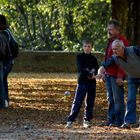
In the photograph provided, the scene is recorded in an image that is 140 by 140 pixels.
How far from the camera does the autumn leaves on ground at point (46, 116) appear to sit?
28.3ft

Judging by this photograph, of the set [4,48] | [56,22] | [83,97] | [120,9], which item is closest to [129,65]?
[83,97]

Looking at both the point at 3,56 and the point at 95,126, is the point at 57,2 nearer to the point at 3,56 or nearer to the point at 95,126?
the point at 3,56

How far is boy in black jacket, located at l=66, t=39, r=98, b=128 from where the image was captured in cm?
941

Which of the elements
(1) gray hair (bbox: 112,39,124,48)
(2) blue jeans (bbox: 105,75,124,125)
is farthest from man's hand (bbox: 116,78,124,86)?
(1) gray hair (bbox: 112,39,124,48)

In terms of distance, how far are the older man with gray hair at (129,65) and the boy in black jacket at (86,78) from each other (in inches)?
9.7

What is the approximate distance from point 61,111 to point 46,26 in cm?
2535

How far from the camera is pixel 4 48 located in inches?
462

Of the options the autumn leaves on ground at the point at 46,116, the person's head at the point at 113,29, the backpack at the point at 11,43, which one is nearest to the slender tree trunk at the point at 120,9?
the autumn leaves on ground at the point at 46,116

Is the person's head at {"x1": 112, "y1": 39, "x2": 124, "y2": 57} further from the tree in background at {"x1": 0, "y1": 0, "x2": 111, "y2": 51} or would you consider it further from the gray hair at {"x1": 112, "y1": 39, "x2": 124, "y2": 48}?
the tree in background at {"x1": 0, "y1": 0, "x2": 111, "y2": 51}

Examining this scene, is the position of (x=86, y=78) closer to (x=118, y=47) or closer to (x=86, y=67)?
(x=86, y=67)

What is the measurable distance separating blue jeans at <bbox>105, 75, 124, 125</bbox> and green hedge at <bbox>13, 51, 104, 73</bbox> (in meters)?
14.0

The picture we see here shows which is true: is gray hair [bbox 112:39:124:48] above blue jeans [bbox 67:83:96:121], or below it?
above

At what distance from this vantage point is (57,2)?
103 feet

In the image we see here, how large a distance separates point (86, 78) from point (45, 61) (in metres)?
14.5
